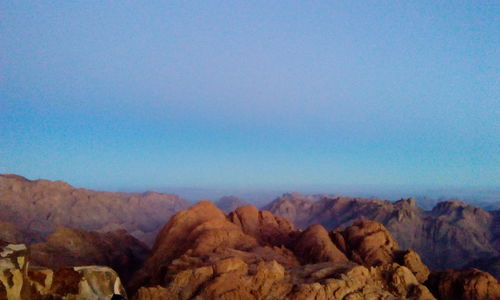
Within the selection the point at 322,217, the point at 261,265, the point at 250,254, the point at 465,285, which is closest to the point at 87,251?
the point at 250,254

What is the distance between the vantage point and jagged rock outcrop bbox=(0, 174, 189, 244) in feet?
290

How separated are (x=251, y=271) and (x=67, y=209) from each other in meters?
97.6

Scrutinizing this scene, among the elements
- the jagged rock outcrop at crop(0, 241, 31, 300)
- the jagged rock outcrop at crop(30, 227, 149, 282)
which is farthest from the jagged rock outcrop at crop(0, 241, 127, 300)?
the jagged rock outcrop at crop(30, 227, 149, 282)

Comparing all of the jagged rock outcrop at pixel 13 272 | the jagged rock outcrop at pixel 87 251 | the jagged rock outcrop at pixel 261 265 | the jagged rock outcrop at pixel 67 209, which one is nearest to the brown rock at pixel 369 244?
the jagged rock outcrop at pixel 261 265

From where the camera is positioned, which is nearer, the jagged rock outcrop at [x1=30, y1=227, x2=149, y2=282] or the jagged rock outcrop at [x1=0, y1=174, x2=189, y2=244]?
the jagged rock outcrop at [x1=30, y1=227, x2=149, y2=282]

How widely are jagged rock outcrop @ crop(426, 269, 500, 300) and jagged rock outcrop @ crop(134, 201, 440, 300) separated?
1.99 metres

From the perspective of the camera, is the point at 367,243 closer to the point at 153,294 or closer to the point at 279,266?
the point at 279,266

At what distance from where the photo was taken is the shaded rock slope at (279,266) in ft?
58.8

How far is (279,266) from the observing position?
65.4 feet

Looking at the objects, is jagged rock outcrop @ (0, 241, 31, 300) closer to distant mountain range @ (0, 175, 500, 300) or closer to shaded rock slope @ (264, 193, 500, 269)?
distant mountain range @ (0, 175, 500, 300)

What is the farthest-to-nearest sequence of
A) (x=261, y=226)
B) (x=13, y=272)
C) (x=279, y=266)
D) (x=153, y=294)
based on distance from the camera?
(x=261, y=226)
(x=279, y=266)
(x=153, y=294)
(x=13, y=272)

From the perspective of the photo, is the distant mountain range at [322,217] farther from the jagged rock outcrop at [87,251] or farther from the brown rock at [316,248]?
the brown rock at [316,248]

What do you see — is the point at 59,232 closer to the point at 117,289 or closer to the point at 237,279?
the point at 237,279

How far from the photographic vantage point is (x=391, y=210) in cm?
9544
